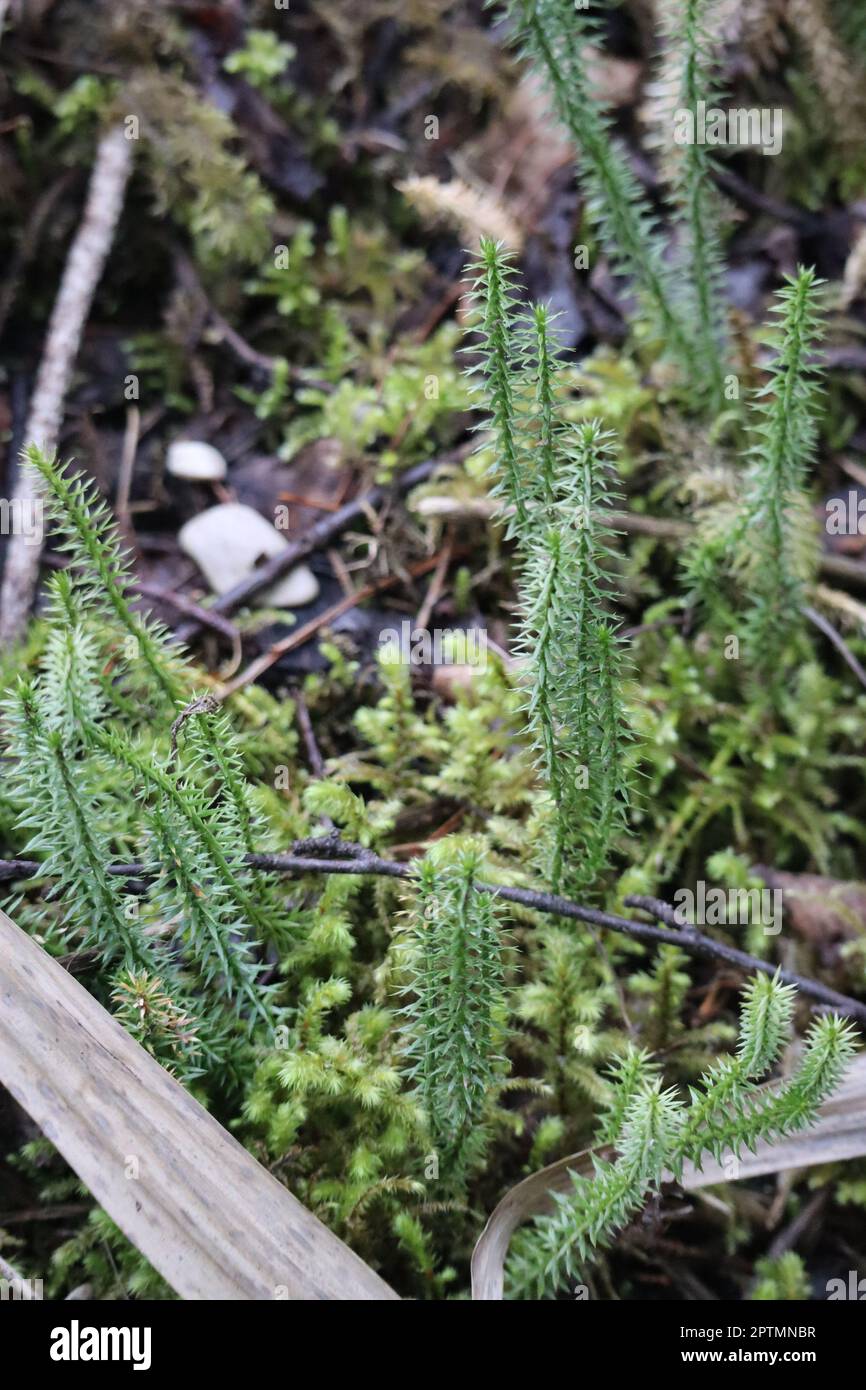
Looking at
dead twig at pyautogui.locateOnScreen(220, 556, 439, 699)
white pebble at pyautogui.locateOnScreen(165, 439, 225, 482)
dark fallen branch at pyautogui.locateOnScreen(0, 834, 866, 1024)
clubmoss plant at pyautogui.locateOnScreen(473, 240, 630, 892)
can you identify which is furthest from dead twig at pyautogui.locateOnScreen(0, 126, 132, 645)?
clubmoss plant at pyautogui.locateOnScreen(473, 240, 630, 892)

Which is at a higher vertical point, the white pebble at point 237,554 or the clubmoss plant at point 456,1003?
the white pebble at point 237,554

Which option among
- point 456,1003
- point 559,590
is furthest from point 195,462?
point 456,1003

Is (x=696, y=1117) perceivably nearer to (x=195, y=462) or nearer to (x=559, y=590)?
(x=559, y=590)

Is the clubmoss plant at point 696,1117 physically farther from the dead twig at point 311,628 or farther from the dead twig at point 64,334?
the dead twig at point 64,334

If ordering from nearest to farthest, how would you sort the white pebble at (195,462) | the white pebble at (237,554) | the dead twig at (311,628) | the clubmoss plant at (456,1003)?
the clubmoss plant at (456,1003)
the dead twig at (311,628)
the white pebble at (237,554)
the white pebble at (195,462)

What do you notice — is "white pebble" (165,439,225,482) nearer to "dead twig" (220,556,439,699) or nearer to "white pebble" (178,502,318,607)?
"white pebble" (178,502,318,607)

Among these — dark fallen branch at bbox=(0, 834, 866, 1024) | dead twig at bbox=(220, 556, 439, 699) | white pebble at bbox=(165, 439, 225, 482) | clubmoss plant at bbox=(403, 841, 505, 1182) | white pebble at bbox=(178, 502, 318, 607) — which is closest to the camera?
clubmoss plant at bbox=(403, 841, 505, 1182)

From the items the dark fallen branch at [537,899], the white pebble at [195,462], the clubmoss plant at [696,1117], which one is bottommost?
the clubmoss plant at [696,1117]

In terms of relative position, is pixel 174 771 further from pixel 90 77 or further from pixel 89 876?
pixel 90 77

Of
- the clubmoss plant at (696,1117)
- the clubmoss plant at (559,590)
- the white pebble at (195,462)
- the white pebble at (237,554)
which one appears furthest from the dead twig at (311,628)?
the clubmoss plant at (696,1117)
